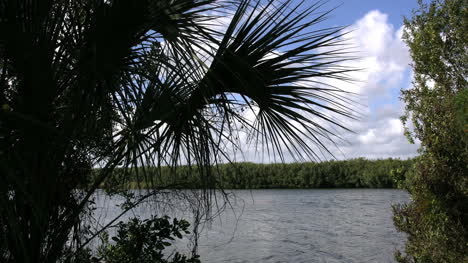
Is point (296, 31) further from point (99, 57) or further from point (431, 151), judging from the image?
point (431, 151)

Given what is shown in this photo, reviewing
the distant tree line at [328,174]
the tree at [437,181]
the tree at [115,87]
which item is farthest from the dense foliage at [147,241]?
the distant tree line at [328,174]

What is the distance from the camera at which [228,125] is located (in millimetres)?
2586

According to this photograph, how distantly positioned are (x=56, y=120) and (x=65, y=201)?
20.9 inches

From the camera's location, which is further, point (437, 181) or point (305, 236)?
point (305, 236)

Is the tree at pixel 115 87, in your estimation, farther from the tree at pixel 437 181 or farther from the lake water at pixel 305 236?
the lake water at pixel 305 236

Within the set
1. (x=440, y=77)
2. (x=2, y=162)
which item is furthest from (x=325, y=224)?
(x=2, y=162)

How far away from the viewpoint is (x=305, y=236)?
13469 mm

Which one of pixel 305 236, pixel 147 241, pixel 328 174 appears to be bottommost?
pixel 305 236

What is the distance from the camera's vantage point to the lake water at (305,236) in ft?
34.2

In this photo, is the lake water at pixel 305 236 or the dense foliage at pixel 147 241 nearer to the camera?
the dense foliage at pixel 147 241

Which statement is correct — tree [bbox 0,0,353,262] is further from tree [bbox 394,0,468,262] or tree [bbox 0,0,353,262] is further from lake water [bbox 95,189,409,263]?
lake water [bbox 95,189,409,263]

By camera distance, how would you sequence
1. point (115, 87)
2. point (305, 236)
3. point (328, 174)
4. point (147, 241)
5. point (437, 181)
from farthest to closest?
point (328, 174) → point (305, 236) → point (437, 181) → point (147, 241) → point (115, 87)

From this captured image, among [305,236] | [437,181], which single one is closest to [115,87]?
[437,181]

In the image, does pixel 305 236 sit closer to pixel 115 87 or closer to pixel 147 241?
pixel 147 241
